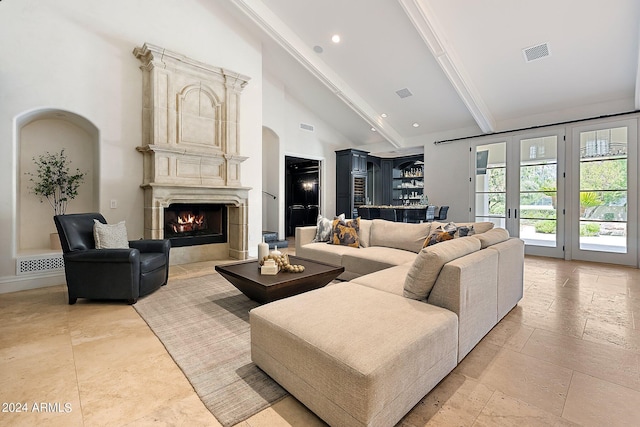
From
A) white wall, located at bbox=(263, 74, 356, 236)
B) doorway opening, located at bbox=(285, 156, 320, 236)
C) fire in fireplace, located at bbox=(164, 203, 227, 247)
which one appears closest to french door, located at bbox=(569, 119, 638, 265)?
white wall, located at bbox=(263, 74, 356, 236)

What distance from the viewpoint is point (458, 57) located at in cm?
519

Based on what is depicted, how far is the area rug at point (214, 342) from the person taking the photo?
5.44 feet

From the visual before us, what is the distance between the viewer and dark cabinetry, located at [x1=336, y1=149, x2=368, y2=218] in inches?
341

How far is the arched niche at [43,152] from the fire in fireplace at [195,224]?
1130 millimetres

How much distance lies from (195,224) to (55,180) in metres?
2.09

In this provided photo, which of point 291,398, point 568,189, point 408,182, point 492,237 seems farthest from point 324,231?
point 408,182

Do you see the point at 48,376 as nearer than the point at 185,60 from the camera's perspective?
Yes

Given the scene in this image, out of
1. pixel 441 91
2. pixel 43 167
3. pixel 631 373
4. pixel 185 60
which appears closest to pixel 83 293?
pixel 43 167

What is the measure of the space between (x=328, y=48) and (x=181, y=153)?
3.42 m

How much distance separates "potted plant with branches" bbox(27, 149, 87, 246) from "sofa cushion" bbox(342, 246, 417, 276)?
4.01 m

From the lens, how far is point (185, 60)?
4.83 metres

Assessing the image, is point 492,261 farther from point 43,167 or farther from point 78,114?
point 43,167

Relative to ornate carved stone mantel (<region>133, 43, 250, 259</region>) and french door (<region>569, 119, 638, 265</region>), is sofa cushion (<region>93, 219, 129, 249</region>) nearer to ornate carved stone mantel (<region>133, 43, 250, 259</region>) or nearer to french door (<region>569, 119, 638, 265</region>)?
ornate carved stone mantel (<region>133, 43, 250, 259</region>)

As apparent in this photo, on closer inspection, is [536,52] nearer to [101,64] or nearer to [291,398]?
[291,398]
